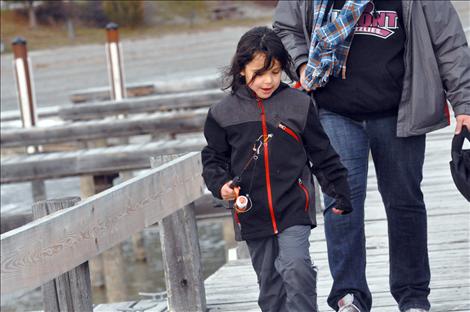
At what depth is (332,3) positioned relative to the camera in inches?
194

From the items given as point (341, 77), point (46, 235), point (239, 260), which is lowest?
point (239, 260)

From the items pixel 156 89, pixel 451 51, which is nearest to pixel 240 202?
A: pixel 451 51

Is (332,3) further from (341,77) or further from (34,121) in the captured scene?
(34,121)

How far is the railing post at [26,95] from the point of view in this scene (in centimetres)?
1341

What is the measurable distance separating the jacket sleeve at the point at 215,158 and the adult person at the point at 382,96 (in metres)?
0.57

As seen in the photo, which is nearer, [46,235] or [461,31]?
[46,235]

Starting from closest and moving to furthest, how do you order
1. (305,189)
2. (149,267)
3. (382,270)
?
(305,189)
(382,270)
(149,267)

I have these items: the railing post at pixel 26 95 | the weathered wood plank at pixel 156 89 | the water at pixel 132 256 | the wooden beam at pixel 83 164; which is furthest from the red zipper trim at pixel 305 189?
the weathered wood plank at pixel 156 89

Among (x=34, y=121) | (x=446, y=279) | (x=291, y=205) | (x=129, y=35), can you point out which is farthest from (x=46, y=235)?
(x=129, y=35)

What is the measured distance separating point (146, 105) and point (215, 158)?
8374 mm

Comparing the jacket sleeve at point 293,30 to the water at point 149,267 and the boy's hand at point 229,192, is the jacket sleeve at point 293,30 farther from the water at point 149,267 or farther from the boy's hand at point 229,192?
the water at point 149,267

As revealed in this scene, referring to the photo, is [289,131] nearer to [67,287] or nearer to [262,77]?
[262,77]

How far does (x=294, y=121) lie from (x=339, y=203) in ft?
1.20

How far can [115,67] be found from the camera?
1568cm
